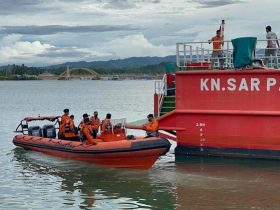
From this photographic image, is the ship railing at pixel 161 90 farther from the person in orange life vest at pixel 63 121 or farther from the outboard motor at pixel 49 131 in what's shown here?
the outboard motor at pixel 49 131

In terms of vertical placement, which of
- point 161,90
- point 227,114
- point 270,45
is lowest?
point 227,114

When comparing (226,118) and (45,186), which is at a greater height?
(226,118)

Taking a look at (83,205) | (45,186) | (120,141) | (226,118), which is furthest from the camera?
(226,118)

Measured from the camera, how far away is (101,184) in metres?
12.7

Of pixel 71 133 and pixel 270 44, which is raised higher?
pixel 270 44

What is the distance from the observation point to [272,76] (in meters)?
13.9

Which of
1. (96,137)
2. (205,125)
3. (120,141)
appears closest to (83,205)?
(120,141)

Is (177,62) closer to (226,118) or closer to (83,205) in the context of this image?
(226,118)

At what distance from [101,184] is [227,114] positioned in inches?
162

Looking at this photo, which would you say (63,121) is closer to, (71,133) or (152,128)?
(71,133)

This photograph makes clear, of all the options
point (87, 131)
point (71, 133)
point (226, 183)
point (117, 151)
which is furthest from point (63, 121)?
point (226, 183)

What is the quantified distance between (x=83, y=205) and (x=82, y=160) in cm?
392

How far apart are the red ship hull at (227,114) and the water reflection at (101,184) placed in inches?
68.4

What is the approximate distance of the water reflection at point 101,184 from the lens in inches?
437
